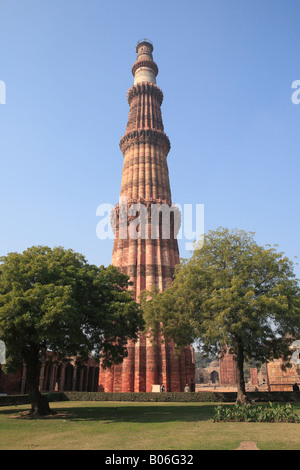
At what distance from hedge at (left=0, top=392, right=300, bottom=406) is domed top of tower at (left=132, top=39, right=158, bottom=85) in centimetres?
4973

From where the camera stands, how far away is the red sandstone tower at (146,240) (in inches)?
1577

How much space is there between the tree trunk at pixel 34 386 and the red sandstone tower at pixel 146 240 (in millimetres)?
14722

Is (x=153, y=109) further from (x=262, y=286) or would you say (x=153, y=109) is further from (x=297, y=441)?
(x=297, y=441)

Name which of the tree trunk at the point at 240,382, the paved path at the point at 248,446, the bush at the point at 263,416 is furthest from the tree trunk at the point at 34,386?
the tree trunk at the point at 240,382

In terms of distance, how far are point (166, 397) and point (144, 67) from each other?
53.3 m

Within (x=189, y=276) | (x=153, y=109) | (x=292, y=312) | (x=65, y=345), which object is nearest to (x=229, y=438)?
(x=65, y=345)

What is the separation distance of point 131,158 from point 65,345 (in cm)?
3862

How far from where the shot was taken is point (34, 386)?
19.8 m

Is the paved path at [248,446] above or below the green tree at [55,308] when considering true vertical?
below

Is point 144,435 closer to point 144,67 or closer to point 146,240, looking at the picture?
point 146,240

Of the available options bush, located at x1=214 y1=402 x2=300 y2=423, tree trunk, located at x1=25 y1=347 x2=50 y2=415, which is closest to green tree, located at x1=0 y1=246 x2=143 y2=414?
tree trunk, located at x1=25 y1=347 x2=50 y2=415

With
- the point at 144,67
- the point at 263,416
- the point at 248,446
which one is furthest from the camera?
the point at 144,67

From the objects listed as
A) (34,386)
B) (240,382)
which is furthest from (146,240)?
(34,386)

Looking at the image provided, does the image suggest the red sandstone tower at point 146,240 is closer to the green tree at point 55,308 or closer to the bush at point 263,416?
the green tree at point 55,308
